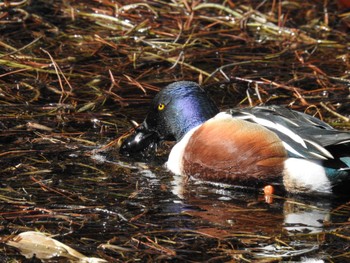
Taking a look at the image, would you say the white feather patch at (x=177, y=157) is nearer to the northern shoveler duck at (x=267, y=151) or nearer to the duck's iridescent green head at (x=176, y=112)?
the northern shoveler duck at (x=267, y=151)

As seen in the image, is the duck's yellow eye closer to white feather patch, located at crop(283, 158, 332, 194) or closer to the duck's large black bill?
the duck's large black bill

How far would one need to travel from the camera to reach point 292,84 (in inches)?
292

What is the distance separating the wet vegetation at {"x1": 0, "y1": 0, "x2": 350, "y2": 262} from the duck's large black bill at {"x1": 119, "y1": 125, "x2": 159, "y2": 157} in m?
0.08

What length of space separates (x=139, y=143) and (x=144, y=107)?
75 centimetres

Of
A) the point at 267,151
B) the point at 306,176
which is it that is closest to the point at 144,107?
the point at 267,151

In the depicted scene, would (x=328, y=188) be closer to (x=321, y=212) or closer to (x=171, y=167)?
Answer: (x=321, y=212)

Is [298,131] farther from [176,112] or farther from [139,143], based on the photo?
[139,143]

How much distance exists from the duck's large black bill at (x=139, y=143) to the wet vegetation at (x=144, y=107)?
0.27 ft

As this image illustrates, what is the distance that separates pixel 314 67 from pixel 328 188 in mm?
2393

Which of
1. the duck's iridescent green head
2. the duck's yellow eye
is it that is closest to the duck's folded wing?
the duck's iridescent green head

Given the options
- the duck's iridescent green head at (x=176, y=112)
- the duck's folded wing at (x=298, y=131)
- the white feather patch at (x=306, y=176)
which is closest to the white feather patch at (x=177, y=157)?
the duck's iridescent green head at (x=176, y=112)

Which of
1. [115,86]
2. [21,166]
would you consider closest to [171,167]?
[21,166]

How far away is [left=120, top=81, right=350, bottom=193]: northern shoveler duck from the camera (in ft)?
17.9

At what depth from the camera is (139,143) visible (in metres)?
6.32
